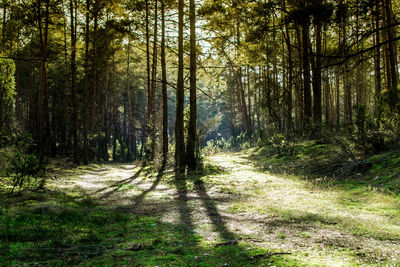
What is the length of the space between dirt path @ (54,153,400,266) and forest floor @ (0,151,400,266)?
0.04 ft

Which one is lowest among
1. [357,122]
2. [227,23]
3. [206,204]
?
[206,204]

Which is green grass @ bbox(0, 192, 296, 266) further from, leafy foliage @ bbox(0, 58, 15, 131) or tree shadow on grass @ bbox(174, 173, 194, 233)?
leafy foliage @ bbox(0, 58, 15, 131)

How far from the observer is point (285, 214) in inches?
175

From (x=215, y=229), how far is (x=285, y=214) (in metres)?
1.28

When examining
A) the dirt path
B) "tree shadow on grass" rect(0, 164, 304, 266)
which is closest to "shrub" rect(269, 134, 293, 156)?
the dirt path

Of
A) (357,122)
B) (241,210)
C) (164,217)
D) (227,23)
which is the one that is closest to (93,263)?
(164,217)

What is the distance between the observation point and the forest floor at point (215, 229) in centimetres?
264

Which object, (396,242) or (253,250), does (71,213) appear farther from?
(396,242)

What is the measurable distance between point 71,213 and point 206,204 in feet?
8.14

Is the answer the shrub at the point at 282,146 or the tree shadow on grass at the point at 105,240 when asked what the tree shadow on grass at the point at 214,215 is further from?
the shrub at the point at 282,146

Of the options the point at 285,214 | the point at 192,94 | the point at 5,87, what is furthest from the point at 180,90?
the point at 285,214

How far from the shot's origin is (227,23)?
11617mm

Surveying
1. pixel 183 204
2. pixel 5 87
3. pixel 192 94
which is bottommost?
pixel 183 204

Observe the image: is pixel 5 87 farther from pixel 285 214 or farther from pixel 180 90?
pixel 285 214
